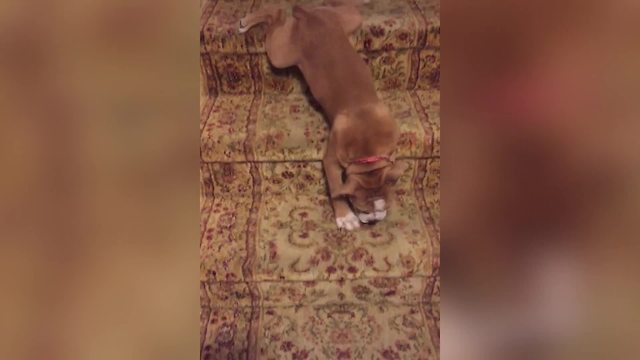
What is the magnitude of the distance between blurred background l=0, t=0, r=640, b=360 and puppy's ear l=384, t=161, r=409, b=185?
2.40 feet

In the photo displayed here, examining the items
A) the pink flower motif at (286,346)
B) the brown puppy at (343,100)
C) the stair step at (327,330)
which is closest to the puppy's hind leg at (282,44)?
the brown puppy at (343,100)

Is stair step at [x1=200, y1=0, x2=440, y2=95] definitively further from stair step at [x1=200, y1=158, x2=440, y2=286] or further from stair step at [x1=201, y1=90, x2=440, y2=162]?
stair step at [x1=200, y1=158, x2=440, y2=286]

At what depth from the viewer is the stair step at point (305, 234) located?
3.97 ft

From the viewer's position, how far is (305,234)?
1308 mm

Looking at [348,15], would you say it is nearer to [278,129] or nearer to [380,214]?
[278,129]

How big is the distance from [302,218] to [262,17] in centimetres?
54

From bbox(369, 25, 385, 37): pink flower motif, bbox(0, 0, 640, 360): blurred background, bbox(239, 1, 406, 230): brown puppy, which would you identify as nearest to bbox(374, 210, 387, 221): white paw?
bbox(239, 1, 406, 230): brown puppy

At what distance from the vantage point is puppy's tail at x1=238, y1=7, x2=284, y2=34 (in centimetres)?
137
